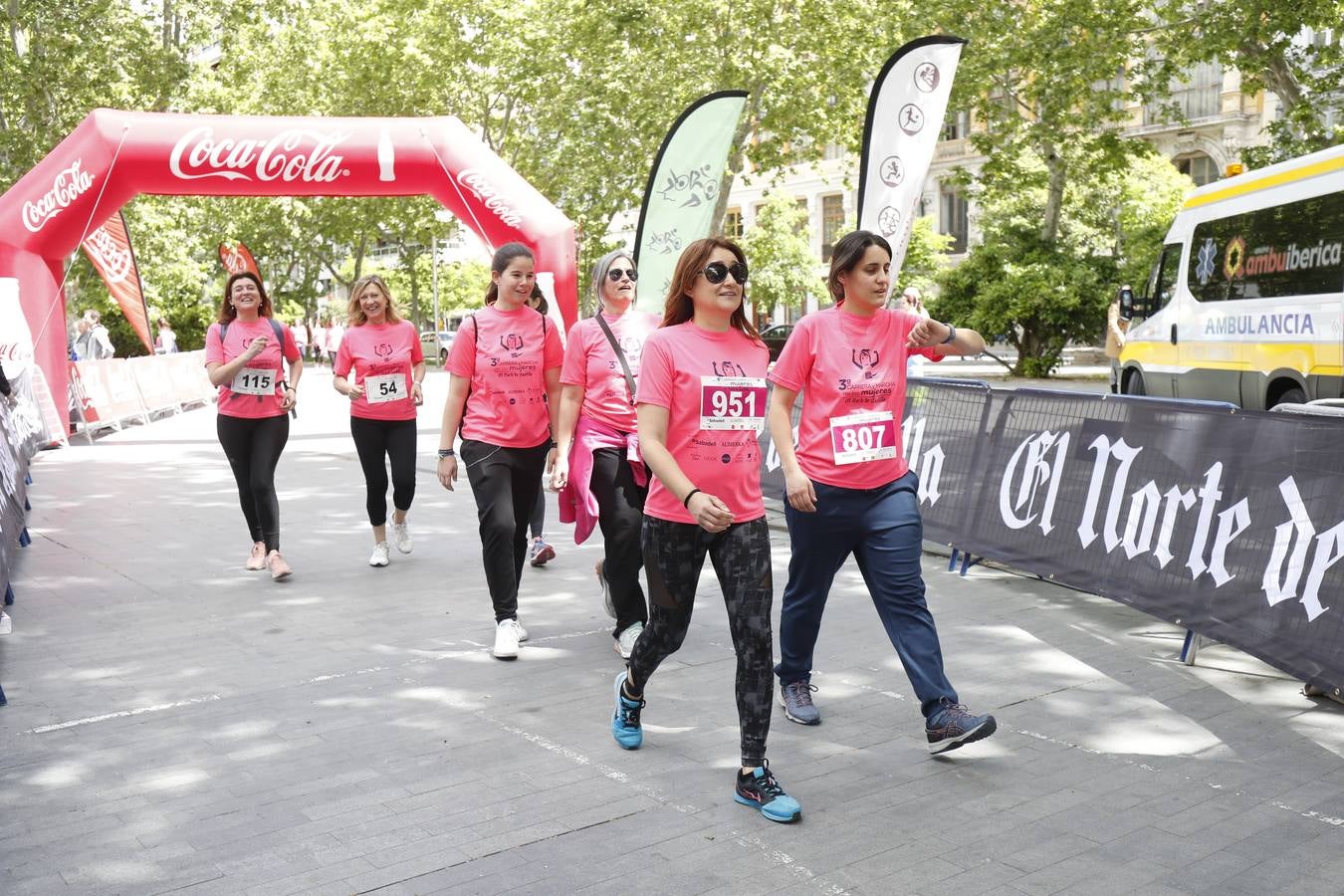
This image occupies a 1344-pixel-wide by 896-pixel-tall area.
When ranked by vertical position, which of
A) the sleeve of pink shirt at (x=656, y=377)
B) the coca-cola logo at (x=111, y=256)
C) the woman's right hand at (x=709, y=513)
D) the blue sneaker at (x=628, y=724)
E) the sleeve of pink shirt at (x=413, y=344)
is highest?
the coca-cola logo at (x=111, y=256)

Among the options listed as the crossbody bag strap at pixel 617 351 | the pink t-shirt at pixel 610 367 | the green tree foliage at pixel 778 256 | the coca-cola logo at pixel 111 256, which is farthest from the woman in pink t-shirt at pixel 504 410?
the green tree foliage at pixel 778 256

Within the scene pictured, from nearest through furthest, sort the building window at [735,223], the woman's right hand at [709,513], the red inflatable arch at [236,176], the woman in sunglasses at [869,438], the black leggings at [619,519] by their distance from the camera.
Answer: the woman's right hand at [709,513]
the woman in sunglasses at [869,438]
the black leggings at [619,519]
the red inflatable arch at [236,176]
the building window at [735,223]

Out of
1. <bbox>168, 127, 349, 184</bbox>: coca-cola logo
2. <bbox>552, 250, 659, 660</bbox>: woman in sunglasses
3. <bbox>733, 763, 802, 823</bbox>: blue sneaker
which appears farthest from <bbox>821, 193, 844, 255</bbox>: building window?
<bbox>733, 763, 802, 823</bbox>: blue sneaker

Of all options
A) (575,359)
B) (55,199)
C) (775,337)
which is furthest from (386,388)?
(775,337)

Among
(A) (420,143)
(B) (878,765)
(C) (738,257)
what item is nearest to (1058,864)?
(B) (878,765)

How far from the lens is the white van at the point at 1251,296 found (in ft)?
40.1

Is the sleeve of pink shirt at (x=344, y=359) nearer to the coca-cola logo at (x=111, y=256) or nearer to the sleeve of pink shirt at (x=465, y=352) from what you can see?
the sleeve of pink shirt at (x=465, y=352)

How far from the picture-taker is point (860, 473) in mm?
4730

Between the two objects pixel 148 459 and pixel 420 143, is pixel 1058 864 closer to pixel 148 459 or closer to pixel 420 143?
pixel 420 143

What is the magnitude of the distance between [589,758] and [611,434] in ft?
5.67

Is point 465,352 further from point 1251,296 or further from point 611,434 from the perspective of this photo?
point 1251,296

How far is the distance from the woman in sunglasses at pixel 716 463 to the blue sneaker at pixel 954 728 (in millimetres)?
716

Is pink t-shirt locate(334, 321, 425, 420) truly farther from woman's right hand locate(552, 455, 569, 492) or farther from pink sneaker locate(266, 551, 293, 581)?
woman's right hand locate(552, 455, 569, 492)

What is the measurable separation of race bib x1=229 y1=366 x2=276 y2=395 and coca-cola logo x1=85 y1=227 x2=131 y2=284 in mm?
9981
